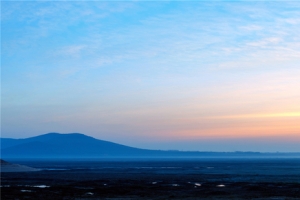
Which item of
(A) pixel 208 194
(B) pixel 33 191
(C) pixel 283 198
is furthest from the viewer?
(B) pixel 33 191

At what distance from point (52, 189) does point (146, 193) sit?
1201cm

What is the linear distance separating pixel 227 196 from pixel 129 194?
10085 mm

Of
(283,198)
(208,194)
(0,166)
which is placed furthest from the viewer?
(0,166)

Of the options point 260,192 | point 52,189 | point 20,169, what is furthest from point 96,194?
point 20,169

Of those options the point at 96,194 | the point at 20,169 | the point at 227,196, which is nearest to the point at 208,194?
the point at 227,196

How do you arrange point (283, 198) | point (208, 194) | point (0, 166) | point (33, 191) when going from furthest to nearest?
1. point (0, 166)
2. point (33, 191)
3. point (208, 194)
4. point (283, 198)

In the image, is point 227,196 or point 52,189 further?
point 52,189

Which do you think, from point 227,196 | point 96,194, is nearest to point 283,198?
point 227,196

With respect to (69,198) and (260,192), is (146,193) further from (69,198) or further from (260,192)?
(260,192)

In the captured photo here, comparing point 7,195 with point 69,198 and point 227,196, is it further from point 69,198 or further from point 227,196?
point 227,196

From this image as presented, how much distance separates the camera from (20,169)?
109m

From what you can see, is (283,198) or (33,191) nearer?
(283,198)

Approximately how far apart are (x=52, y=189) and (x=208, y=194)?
60.1ft

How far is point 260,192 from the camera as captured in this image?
1960 inches
